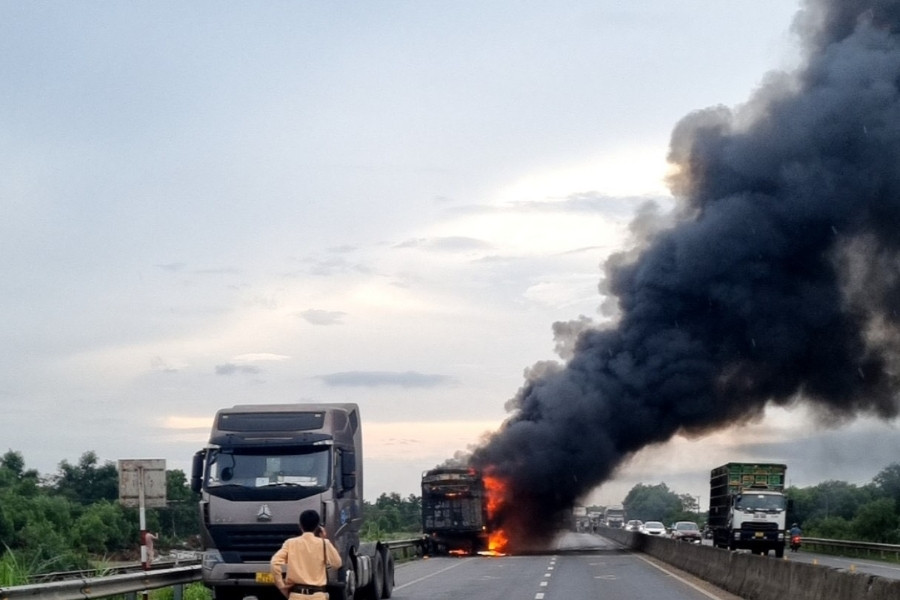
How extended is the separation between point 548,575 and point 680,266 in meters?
32.8

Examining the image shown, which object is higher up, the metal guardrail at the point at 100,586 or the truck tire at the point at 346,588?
the metal guardrail at the point at 100,586

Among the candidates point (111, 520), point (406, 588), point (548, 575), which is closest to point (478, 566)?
point (548, 575)

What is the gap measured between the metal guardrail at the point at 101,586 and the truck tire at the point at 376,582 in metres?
3.51

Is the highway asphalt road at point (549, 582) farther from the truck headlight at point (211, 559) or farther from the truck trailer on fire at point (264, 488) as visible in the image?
the truck headlight at point (211, 559)

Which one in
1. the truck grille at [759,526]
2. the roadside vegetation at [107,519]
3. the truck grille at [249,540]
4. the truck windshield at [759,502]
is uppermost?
the truck grille at [249,540]

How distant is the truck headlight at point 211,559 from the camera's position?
2017cm

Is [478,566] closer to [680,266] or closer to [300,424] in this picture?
[300,424]

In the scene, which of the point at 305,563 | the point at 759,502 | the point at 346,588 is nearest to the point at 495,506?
Answer: the point at 759,502

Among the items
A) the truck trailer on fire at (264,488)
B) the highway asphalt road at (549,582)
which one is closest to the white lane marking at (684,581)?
the highway asphalt road at (549,582)

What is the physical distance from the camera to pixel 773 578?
2248 cm

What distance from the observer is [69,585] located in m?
15.9

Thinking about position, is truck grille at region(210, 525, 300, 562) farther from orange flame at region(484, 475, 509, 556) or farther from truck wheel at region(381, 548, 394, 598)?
orange flame at region(484, 475, 509, 556)

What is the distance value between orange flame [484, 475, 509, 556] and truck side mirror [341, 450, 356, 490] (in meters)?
34.7

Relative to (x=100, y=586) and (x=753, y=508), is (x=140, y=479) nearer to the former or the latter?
(x=100, y=586)
